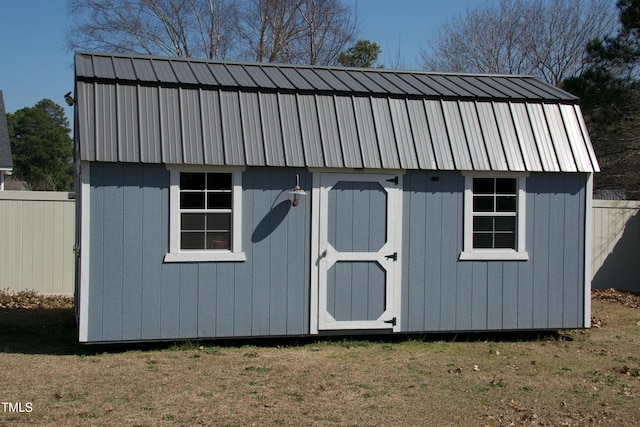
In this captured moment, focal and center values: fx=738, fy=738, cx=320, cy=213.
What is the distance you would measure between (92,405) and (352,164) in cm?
415

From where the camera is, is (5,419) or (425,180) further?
(425,180)

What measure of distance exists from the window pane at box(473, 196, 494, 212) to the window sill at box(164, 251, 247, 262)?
10.0 feet

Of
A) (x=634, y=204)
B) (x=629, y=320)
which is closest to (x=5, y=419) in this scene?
(x=629, y=320)

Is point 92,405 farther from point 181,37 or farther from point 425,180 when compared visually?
point 181,37

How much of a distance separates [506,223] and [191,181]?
406cm

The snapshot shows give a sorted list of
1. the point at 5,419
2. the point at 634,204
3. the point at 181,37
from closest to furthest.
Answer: the point at 5,419 → the point at 634,204 → the point at 181,37

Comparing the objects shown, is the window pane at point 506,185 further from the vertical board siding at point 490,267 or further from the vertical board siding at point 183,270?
the vertical board siding at point 183,270

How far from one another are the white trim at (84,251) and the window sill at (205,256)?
0.89 metres

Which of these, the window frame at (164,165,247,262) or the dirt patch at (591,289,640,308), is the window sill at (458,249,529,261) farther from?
the dirt patch at (591,289,640,308)

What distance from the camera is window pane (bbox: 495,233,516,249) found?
957 centimetres

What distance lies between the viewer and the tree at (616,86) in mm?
16750

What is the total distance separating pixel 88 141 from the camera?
323 inches

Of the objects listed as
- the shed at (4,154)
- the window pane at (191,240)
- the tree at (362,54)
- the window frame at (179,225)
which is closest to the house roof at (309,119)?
the window frame at (179,225)

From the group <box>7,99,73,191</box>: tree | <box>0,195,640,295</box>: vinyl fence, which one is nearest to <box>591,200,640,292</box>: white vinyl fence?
<box>0,195,640,295</box>: vinyl fence
